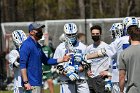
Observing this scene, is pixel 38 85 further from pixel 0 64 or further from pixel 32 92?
pixel 0 64

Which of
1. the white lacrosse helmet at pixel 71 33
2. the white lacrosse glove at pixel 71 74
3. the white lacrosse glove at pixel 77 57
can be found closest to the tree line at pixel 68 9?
the white lacrosse helmet at pixel 71 33

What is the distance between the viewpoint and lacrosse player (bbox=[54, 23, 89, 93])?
1286 cm

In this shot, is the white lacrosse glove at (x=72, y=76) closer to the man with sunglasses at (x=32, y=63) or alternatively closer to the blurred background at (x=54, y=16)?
the man with sunglasses at (x=32, y=63)

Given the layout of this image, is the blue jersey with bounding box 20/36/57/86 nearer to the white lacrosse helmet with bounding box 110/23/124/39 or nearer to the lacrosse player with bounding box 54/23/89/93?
the lacrosse player with bounding box 54/23/89/93

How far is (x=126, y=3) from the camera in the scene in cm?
4203

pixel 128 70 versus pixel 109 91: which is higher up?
pixel 128 70

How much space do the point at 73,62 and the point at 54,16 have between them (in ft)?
133

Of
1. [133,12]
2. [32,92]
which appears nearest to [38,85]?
[32,92]

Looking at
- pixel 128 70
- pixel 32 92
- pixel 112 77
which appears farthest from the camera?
pixel 112 77

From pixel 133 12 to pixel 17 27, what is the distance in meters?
16.2

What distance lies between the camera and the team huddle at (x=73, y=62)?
1180 cm

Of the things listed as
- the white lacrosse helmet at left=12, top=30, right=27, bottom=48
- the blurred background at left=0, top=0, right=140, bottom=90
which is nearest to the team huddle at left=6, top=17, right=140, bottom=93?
the white lacrosse helmet at left=12, top=30, right=27, bottom=48

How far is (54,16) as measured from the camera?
5344cm

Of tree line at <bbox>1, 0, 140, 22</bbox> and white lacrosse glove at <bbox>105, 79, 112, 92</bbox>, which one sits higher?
tree line at <bbox>1, 0, 140, 22</bbox>
